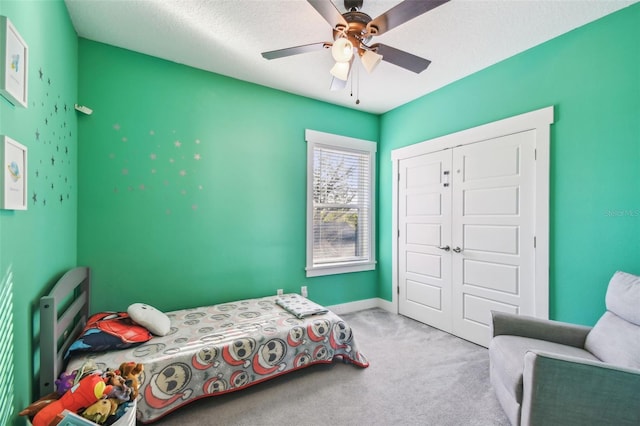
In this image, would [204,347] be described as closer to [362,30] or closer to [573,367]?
[573,367]

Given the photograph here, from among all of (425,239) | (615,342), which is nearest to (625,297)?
(615,342)

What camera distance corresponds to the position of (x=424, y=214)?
3.42 m

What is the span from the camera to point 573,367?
1.33m

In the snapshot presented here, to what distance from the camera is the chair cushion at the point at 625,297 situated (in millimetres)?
1645

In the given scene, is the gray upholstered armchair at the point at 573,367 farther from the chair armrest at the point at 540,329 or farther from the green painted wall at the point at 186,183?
the green painted wall at the point at 186,183

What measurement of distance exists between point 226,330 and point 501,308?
8.18ft

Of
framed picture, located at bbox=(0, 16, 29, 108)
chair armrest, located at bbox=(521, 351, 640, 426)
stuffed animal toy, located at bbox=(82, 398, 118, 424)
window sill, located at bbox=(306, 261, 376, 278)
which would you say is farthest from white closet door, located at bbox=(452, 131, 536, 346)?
framed picture, located at bbox=(0, 16, 29, 108)

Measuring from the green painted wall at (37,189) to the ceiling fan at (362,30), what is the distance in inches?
50.6

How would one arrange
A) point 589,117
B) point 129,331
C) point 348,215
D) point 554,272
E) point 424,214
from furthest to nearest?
point 348,215 → point 424,214 → point 554,272 → point 589,117 → point 129,331

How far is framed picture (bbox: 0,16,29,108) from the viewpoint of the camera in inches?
43.2

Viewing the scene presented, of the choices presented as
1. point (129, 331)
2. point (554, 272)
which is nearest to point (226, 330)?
point (129, 331)

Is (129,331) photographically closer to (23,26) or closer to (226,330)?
(226,330)

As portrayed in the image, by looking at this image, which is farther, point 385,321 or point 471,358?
point 385,321

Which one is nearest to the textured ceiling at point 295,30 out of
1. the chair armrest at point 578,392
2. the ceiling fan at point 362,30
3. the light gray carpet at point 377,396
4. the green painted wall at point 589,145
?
the green painted wall at point 589,145
